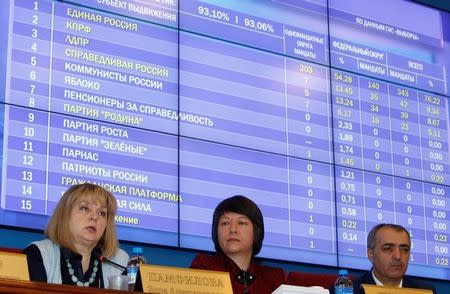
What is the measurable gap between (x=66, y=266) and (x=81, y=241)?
113 millimetres

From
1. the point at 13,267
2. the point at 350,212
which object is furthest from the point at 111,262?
the point at 350,212

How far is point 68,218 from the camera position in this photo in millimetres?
3133

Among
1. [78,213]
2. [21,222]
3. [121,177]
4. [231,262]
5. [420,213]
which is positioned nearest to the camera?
→ [78,213]

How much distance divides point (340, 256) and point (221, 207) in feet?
3.96

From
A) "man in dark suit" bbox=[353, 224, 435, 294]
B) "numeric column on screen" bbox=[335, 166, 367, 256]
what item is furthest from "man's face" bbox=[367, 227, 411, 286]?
"numeric column on screen" bbox=[335, 166, 367, 256]

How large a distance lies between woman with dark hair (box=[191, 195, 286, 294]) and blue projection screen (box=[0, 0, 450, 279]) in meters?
0.67

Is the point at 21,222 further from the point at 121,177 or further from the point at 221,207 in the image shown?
the point at 221,207

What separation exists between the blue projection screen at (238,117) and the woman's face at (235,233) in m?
0.68

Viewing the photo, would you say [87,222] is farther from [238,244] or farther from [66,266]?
[238,244]

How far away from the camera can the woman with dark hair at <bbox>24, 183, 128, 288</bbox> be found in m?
3.03

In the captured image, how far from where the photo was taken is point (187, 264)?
13.8ft

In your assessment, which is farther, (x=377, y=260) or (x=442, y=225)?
(x=442, y=225)

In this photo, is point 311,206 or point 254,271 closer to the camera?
point 254,271

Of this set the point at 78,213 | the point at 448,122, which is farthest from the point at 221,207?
the point at 448,122
